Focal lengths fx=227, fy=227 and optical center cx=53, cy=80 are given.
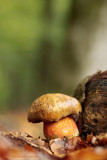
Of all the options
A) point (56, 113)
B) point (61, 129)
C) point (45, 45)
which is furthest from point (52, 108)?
point (45, 45)

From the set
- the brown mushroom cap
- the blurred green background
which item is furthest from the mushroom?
the blurred green background

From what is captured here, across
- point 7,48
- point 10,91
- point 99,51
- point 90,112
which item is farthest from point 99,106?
point 7,48

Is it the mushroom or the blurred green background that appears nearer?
the mushroom

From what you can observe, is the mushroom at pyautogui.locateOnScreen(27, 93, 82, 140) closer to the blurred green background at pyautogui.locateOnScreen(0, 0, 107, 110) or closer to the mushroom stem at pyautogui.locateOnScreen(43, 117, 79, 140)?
the mushroom stem at pyautogui.locateOnScreen(43, 117, 79, 140)

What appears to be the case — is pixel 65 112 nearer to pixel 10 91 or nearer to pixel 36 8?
pixel 10 91

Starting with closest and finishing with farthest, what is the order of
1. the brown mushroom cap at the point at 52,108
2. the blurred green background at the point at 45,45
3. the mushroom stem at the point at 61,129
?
the brown mushroom cap at the point at 52,108
the mushroom stem at the point at 61,129
the blurred green background at the point at 45,45

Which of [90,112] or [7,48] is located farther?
[7,48]

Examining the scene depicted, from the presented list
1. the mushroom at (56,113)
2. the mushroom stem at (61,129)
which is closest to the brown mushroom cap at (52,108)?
the mushroom at (56,113)

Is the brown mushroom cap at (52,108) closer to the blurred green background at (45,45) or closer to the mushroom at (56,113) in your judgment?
the mushroom at (56,113)
